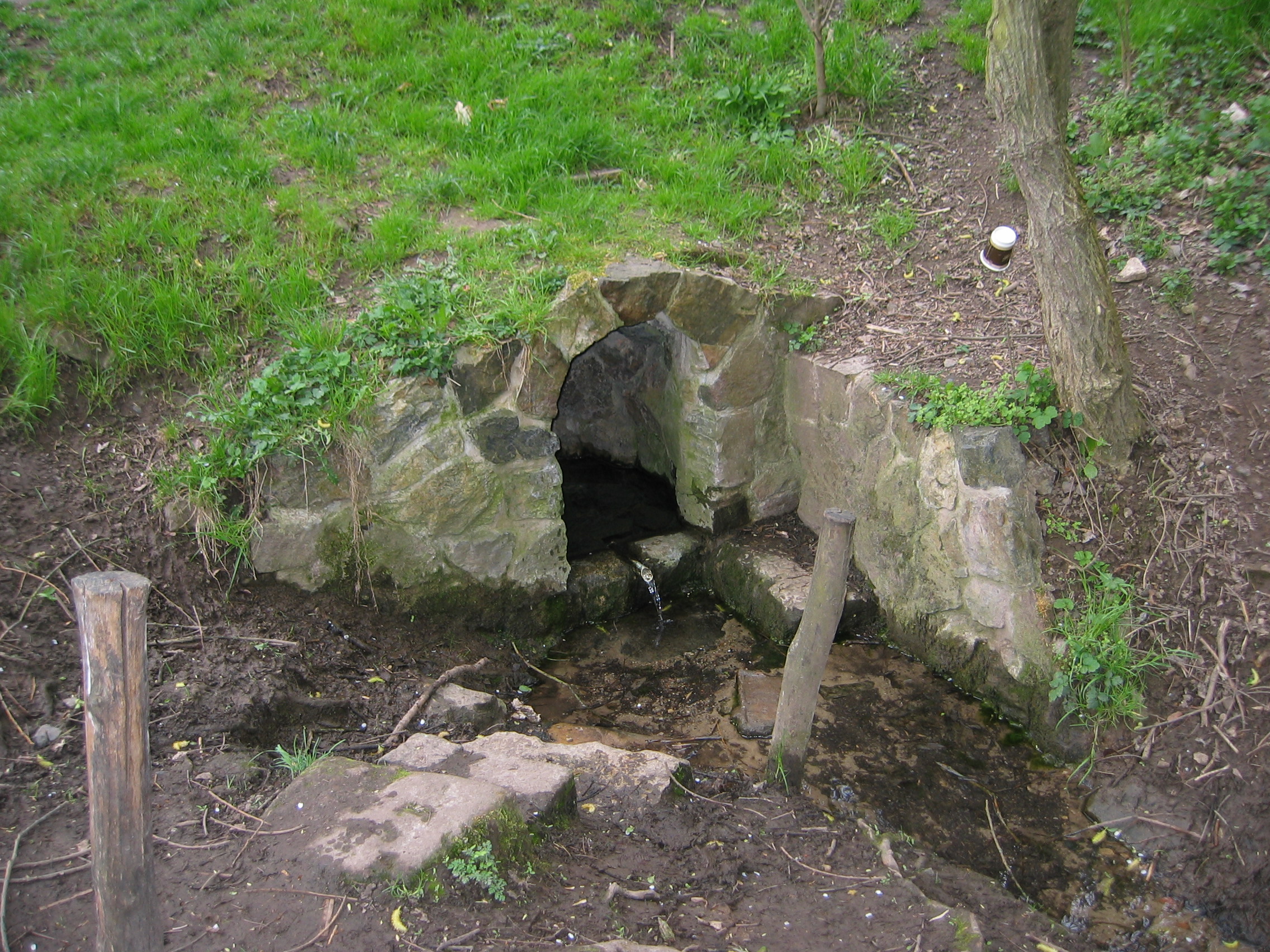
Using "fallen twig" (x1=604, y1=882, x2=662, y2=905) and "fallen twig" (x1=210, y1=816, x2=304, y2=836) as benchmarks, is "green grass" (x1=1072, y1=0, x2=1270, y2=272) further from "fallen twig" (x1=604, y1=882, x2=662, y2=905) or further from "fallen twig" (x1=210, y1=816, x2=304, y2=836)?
"fallen twig" (x1=210, y1=816, x2=304, y2=836)

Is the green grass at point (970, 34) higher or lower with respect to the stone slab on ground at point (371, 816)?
higher

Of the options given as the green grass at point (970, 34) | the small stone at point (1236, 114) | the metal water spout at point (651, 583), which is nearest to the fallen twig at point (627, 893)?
the metal water spout at point (651, 583)

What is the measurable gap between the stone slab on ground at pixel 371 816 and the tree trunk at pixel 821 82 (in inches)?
203

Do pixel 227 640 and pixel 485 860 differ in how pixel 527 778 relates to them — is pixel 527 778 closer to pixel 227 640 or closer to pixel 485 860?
pixel 485 860

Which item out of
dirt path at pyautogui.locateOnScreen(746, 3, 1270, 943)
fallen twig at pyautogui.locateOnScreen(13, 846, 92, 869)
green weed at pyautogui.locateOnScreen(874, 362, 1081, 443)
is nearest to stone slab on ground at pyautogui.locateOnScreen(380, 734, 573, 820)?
fallen twig at pyautogui.locateOnScreen(13, 846, 92, 869)

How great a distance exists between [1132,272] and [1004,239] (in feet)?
4.33

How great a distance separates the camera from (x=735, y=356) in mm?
4789

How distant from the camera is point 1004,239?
12.2 ft

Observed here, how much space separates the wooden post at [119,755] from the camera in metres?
1.93

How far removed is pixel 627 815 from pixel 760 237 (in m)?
3.50

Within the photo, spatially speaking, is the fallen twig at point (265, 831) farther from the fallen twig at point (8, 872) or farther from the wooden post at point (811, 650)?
the wooden post at point (811, 650)

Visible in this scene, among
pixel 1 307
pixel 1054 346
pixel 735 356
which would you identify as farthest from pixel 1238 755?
pixel 1 307

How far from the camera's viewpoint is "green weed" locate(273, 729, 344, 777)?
10.1 feet

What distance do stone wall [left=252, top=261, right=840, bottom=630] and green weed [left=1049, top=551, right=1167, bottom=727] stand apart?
6.07 feet
